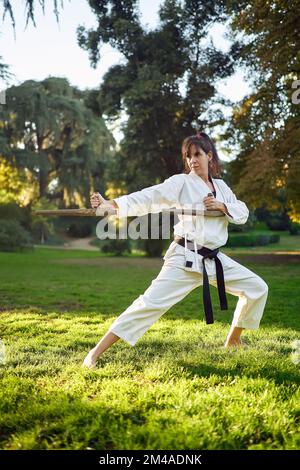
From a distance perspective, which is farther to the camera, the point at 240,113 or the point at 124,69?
the point at 124,69

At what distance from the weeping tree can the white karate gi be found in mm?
25519

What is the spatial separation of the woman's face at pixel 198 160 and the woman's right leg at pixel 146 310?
0.90m

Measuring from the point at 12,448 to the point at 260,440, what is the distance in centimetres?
133

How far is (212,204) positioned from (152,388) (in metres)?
1.59

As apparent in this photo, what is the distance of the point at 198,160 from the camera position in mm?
4090

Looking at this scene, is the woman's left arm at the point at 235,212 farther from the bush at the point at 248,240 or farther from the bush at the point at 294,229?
the bush at the point at 294,229

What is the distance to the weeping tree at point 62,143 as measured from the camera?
2912cm

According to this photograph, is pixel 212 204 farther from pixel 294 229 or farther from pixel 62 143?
pixel 294 229

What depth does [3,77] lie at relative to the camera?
46.5ft

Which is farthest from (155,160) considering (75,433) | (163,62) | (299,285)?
(75,433)

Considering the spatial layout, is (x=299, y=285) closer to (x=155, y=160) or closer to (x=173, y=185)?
(x=173, y=185)

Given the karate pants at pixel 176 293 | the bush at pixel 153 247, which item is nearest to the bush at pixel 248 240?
the bush at pixel 153 247

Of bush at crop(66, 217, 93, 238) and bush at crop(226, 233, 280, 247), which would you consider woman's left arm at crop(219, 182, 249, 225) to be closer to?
bush at crop(226, 233, 280, 247)

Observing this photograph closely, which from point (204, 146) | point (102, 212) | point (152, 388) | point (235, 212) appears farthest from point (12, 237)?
point (152, 388)
